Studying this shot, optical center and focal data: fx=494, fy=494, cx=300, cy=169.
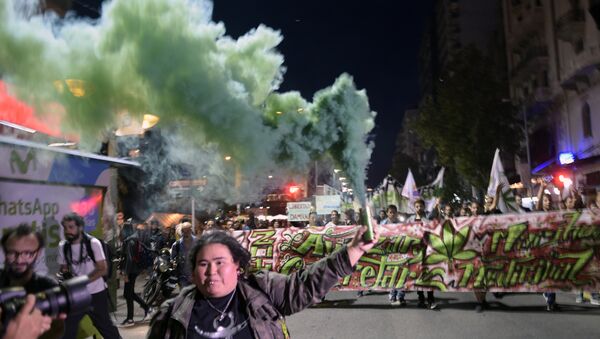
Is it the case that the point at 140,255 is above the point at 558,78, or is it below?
below

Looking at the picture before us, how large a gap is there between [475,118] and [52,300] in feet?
107

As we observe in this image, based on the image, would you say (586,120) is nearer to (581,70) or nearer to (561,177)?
(581,70)

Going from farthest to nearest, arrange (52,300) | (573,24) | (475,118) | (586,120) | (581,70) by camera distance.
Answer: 1. (475,118)
2. (586,120)
3. (573,24)
4. (581,70)
5. (52,300)

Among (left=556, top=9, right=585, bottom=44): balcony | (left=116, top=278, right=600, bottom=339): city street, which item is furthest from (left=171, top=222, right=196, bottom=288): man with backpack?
(left=556, top=9, right=585, bottom=44): balcony

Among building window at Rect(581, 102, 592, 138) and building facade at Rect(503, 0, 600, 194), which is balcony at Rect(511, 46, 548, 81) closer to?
building facade at Rect(503, 0, 600, 194)

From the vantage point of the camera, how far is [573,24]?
24.6m

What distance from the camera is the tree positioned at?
31.6m

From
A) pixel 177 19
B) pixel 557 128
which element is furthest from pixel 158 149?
pixel 557 128

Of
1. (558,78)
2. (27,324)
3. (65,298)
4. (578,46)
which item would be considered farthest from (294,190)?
(27,324)

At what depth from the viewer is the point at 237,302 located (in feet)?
8.14

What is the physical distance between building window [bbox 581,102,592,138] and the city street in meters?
18.4

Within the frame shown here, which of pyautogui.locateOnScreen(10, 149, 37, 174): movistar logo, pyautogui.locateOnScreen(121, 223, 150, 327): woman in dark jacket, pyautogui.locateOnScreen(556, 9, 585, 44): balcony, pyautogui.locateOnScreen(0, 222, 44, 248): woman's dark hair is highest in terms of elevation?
pyautogui.locateOnScreen(556, 9, 585, 44): balcony

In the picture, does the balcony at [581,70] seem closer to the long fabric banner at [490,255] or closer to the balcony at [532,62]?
the balcony at [532,62]

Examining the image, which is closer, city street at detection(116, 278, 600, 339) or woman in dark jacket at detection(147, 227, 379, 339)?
woman in dark jacket at detection(147, 227, 379, 339)
